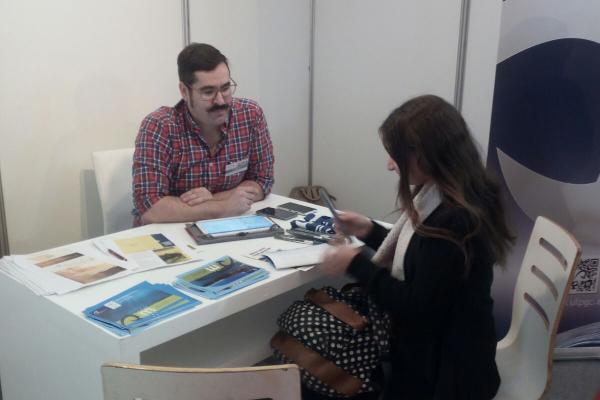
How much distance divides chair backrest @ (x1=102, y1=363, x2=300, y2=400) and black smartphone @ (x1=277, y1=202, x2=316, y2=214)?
119 centimetres

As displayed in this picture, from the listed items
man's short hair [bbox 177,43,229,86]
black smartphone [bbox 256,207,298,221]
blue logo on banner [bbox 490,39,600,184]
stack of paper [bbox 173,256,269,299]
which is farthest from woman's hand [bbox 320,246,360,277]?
blue logo on banner [bbox 490,39,600,184]

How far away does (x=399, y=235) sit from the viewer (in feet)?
4.99

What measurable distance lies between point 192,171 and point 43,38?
857mm

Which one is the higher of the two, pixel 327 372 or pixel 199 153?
pixel 199 153

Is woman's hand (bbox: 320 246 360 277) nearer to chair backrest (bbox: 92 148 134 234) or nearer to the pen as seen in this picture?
the pen

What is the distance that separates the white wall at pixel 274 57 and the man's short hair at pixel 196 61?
2.62ft

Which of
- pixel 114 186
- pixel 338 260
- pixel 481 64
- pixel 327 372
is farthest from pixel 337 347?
pixel 481 64

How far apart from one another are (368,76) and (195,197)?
5.34ft

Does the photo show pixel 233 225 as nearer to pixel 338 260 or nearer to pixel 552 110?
pixel 338 260

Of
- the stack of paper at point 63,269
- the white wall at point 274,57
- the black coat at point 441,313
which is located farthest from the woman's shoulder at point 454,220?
the white wall at point 274,57

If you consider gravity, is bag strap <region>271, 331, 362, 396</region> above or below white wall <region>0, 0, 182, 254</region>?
below

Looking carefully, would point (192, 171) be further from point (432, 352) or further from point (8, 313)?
point (432, 352)

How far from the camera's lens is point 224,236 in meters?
1.79

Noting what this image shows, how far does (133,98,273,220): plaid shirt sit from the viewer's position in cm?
205
